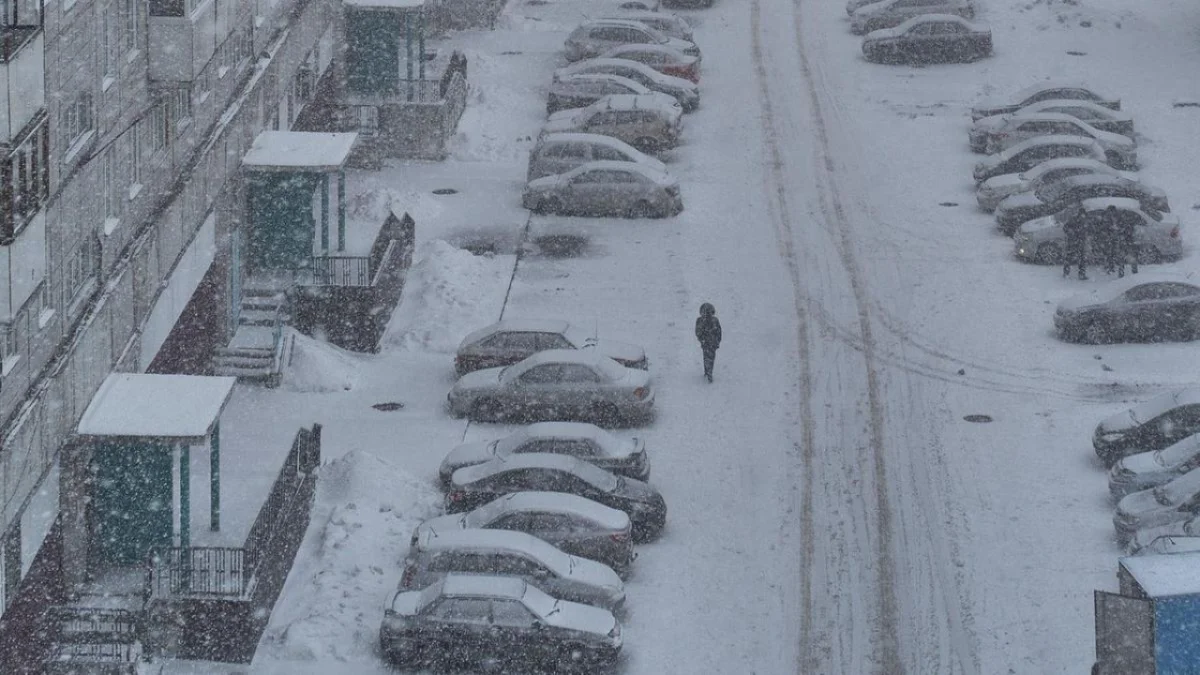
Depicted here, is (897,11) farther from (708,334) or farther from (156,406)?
(156,406)

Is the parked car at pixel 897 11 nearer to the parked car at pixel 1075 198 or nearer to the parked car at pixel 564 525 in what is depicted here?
the parked car at pixel 1075 198

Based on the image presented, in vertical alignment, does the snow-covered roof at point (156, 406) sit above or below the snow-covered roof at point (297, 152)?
below

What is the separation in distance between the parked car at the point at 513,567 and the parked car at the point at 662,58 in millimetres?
26350

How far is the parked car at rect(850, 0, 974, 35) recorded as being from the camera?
5456 cm

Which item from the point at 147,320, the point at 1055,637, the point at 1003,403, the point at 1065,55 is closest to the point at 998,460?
the point at 1003,403

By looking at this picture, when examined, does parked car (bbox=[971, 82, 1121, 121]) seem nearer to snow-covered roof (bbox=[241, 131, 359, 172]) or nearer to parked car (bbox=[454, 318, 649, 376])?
parked car (bbox=[454, 318, 649, 376])

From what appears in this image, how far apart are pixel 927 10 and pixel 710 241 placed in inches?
703

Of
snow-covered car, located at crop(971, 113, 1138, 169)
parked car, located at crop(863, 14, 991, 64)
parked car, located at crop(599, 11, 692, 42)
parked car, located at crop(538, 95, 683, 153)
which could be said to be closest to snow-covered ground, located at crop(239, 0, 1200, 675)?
parked car, located at crop(863, 14, 991, 64)

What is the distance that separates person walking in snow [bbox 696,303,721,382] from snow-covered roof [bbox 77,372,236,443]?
9209 mm

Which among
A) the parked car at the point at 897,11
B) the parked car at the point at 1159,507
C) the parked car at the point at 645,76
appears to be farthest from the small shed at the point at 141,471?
the parked car at the point at 897,11

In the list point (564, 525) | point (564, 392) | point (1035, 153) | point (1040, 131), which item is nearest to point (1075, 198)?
point (1035, 153)

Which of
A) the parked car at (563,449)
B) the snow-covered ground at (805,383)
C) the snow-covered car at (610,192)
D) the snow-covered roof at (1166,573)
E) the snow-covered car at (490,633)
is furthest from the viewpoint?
the snow-covered car at (610,192)

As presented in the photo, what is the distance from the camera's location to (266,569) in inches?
982

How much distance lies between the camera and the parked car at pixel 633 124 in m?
44.8
